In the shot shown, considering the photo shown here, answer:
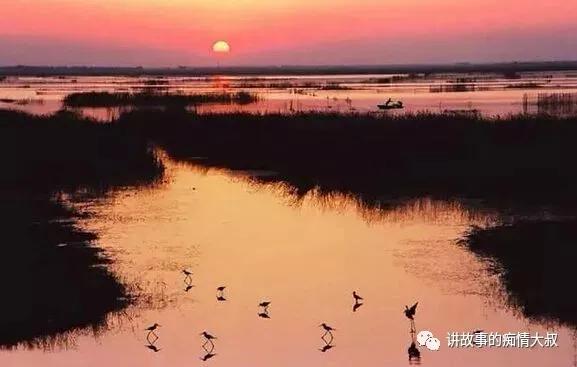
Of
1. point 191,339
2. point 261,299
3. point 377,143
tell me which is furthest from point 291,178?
point 191,339

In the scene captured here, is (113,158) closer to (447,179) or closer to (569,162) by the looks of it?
(447,179)

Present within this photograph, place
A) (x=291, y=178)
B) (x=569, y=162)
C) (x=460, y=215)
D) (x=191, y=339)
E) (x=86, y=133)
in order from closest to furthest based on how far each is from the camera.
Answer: (x=191, y=339) → (x=460, y=215) → (x=569, y=162) → (x=291, y=178) → (x=86, y=133)

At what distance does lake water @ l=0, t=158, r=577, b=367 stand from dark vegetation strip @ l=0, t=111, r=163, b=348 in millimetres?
463

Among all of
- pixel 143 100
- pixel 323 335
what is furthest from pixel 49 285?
pixel 143 100

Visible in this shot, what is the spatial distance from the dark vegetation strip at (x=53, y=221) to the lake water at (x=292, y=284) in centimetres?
46

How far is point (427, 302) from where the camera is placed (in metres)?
13.3

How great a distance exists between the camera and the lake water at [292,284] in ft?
37.0

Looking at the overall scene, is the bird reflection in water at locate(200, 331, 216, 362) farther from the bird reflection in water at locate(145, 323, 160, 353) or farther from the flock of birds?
the bird reflection in water at locate(145, 323, 160, 353)

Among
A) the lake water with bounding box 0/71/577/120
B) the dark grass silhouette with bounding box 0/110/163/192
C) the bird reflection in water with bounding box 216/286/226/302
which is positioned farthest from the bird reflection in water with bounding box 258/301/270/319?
the lake water with bounding box 0/71/577/120

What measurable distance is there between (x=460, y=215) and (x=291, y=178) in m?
7.15

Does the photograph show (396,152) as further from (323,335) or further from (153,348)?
(153,348)

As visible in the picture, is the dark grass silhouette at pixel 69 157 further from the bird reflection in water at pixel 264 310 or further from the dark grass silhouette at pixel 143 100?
the dark grass silhouette at pixel 143 100

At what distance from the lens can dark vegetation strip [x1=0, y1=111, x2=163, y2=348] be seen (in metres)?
12.5

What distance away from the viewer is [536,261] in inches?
576
